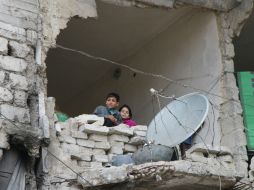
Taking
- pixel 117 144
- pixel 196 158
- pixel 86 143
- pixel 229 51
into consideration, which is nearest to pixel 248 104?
pixel 229 51

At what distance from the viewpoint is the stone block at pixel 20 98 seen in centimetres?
857

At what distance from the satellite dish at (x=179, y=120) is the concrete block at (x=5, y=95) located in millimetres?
1825

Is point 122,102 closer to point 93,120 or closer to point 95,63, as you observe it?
point 95,63

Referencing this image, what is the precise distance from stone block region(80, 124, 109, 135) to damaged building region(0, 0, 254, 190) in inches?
0.5

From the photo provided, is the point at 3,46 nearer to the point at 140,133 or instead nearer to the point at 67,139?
the point at 67,139

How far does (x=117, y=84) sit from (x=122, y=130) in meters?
3.02

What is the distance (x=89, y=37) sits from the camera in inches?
452

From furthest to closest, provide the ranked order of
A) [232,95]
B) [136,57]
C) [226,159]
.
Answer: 1. [136,57]
2. [232,95]
3. [226,159]

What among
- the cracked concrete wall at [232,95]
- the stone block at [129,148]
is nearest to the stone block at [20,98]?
the stone block at [129,148]

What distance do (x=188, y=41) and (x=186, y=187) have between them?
9.32ft

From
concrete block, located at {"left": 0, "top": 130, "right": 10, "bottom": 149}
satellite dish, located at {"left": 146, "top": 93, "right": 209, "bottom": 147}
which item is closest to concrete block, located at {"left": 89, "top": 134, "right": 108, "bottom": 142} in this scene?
satellite dish, located at {"left": 146, "top": 93, "right": 209, "bottom": 147}

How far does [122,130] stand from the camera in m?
9.25

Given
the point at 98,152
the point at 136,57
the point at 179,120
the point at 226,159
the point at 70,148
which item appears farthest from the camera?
the point at 136,57

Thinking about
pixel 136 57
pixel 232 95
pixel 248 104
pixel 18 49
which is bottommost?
pixel 248 104
